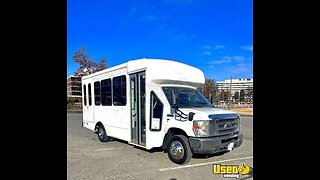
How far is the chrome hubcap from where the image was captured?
3049 mm

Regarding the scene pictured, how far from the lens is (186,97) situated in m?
3.13

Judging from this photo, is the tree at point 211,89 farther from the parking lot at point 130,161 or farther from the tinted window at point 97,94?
the tinted window at point 97,94

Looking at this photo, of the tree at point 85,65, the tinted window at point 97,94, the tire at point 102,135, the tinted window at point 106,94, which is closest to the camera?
the tree at point 85,65

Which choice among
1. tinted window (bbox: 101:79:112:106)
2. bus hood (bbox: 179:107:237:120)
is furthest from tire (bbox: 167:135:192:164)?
tinted window (bbox: 101:79:112:106)

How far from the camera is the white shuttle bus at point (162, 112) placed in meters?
2.90

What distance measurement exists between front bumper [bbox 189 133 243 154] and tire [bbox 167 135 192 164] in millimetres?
88

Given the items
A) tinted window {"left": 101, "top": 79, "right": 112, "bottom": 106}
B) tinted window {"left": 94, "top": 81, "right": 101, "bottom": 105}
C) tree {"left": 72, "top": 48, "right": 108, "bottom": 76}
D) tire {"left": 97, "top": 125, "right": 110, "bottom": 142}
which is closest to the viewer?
tree {"left": 72, "top": 48, "right": 108, "bottom": 76}

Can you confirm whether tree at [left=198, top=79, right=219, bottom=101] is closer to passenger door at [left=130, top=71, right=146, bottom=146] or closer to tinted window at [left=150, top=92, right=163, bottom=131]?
tinted window at [left=150, top=92, right=163, bottom=131]

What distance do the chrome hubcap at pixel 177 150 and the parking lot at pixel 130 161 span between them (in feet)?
0.42

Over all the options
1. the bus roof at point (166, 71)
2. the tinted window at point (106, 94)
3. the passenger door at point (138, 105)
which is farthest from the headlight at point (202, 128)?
the tinted window at point (106, 94)
